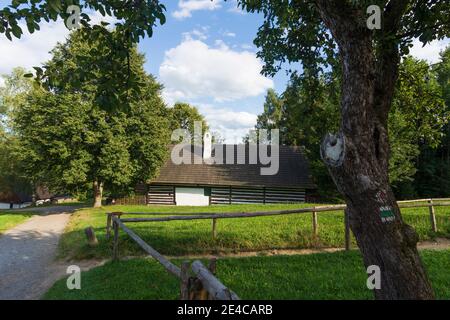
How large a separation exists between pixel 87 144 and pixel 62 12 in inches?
737

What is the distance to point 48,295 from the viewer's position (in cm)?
671

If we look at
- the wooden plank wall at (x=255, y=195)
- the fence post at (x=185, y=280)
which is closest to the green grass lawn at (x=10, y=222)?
the wooden plank wall at (x=255, y=195)

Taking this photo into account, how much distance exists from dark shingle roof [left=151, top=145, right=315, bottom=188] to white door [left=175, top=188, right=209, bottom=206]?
2.85ft

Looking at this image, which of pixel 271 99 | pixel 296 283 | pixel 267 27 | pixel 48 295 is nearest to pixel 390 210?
pixel 296 283

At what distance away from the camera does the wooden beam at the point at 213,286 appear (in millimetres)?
2602

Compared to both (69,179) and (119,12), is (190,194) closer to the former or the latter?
(69,179)

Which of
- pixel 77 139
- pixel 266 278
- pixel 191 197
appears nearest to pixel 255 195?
pixel 191 197

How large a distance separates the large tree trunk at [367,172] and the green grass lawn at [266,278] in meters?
2.61

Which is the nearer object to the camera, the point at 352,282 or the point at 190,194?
the point at 352,282

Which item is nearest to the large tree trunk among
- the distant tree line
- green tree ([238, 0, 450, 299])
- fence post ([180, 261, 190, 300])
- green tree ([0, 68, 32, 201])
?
green tree ([238, 0, 450, 299])

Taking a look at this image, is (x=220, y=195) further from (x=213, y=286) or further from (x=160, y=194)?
(x=213, y=286)

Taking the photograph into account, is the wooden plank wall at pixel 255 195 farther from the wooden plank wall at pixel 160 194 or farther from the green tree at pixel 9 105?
the green tree at pixel 9 105

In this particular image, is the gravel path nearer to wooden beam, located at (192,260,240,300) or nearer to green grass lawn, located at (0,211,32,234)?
green grass lawn, located at (0,211,32,234)

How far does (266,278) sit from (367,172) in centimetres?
415
